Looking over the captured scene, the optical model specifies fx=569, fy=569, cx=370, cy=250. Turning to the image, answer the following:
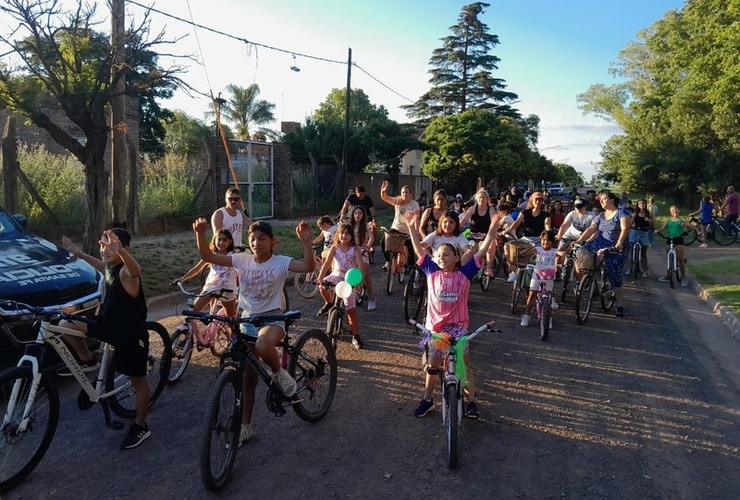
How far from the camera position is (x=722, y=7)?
835 inches

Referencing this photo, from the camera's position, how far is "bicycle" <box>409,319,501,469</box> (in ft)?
13.3

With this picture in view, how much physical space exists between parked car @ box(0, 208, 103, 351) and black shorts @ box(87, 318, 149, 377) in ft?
2.22

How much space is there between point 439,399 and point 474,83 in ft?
169

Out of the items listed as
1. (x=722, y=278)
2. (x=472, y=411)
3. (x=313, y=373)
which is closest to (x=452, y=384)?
(x=472, y=411)

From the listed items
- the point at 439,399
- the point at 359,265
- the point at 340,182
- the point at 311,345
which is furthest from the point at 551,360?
the point at 340,182

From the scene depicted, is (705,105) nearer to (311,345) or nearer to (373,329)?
(373,329)

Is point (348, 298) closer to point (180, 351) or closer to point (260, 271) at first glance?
point (180, 351)

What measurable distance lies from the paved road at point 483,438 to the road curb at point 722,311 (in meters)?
1.49

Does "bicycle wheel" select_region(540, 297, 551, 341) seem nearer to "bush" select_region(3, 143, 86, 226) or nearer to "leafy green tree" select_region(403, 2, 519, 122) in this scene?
"bush" select_region(3, 143, 86, 226)

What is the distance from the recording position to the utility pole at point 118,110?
366 inches

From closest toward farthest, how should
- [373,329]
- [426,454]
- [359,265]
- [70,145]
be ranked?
[426,454]
[359,265]
[373,329]
[70,145]

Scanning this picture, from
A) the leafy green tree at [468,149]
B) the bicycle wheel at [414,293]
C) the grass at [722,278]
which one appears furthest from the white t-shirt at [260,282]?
the leafy green tree at [468,149]

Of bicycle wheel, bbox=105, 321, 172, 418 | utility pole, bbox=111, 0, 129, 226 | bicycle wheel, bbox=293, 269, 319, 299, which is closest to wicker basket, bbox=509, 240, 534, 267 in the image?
bicycle wheel, bbox=293, 269, 319, 299

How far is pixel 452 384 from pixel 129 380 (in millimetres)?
2575
